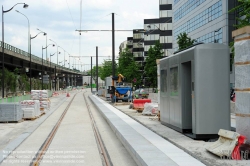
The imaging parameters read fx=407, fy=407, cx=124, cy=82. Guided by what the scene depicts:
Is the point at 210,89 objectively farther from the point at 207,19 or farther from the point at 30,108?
A: the point at 207,19

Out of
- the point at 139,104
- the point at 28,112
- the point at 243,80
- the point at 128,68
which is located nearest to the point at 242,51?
the point at 243,80

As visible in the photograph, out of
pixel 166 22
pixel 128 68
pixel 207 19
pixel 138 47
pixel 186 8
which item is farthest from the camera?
pixel 138 47

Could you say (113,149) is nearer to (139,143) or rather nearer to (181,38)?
(139,143)

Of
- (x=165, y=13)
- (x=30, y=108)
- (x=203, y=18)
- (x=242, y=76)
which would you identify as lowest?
(x=30, y=108)

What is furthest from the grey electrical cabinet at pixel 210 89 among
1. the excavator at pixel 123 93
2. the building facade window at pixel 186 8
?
the building facade window at pixel 186 8

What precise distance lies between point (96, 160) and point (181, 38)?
147 ft

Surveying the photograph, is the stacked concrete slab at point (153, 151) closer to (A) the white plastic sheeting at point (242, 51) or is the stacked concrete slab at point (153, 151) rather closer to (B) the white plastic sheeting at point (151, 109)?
(A) the white plastic sheeting at point (242, 51)

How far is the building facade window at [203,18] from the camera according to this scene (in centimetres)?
5356

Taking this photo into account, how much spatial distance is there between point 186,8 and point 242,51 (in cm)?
5975

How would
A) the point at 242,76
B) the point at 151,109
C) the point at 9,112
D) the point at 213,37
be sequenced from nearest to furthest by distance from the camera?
the point at 242,76 → the point at 9,112 → the point at 151,109 → the point at 213,37

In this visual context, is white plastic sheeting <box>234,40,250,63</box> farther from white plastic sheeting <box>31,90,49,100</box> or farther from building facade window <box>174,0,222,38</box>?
building facade window <box>174,0,222,38</box>

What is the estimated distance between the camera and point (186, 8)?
6869cm

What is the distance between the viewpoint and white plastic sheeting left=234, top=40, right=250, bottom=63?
1034 centimetres

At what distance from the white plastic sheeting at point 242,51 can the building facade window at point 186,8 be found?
50.8m
